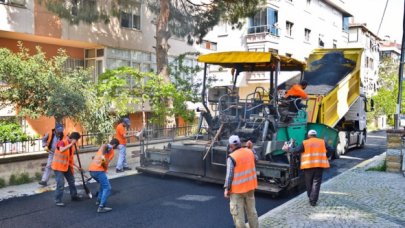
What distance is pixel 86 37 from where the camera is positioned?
16.1m

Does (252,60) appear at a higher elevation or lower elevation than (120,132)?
higher

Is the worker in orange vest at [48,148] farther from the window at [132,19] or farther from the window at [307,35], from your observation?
the window at [307,35]

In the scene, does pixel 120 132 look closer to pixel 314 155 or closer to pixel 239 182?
pixel 314 155

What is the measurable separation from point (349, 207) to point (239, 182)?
9.88 ft

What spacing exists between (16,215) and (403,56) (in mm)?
12062

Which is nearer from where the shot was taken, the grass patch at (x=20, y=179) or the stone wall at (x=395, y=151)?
the grass patch at (x=20, y=179)

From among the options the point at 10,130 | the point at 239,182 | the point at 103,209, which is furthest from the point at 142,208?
the point at 10,130

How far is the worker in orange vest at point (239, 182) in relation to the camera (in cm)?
550

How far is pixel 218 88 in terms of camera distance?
10297 mm

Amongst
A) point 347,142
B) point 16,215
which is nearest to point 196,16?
point 347,142

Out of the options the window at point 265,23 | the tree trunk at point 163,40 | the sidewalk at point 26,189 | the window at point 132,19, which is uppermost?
the window at point 265,23

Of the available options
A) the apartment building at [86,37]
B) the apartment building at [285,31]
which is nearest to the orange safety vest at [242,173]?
the apartment building at [86,37]

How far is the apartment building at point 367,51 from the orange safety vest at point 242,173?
39682 millimetres

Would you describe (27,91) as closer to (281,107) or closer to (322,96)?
(281,107)
